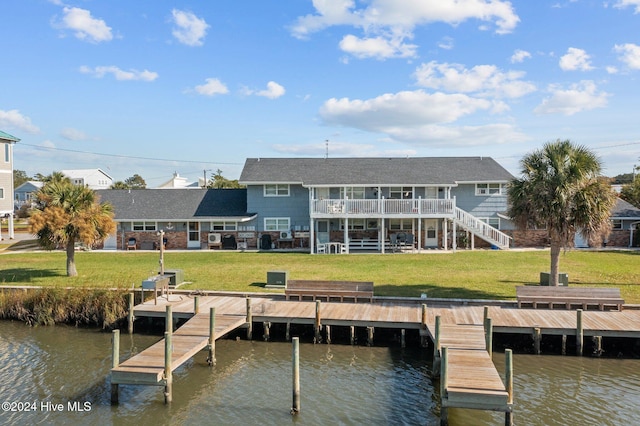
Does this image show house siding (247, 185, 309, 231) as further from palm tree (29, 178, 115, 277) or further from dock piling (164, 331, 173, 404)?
dock piling (164, 331, 173, 404)

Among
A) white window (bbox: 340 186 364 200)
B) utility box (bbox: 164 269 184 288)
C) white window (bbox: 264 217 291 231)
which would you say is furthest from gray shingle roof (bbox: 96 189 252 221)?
utility box (bbox: 164 269 184 288)

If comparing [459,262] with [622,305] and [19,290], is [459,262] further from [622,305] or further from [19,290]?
[19,290]

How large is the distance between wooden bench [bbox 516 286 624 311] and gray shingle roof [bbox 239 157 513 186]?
19303 millimetres

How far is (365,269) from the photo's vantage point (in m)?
25.7

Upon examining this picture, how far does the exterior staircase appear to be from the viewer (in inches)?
1358

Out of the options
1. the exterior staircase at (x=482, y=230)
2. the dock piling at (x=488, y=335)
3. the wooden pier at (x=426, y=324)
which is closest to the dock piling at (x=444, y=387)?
the wooden pier at (x=426, y=324)

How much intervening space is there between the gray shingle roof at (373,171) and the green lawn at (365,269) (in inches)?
256

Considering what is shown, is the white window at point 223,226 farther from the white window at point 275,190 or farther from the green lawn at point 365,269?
the green lawn at point 365,269

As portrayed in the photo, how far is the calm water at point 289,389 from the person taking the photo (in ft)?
35.5

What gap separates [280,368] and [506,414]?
5881mm

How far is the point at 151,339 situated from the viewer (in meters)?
16.4

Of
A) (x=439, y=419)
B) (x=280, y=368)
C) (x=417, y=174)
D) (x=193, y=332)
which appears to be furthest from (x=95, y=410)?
(x=417, y=174)

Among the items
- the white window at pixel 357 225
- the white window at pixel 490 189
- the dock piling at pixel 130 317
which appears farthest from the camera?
the white window at pixel 490 189

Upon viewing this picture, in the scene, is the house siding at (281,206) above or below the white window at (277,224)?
above
